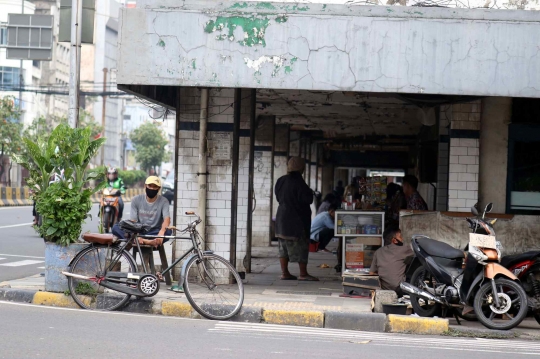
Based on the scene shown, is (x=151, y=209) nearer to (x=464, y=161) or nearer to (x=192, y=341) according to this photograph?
(x=192, y=341)

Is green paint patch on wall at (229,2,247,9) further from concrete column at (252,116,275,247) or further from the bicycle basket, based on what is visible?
concrete column at (252,116,275,247)

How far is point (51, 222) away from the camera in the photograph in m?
10.3

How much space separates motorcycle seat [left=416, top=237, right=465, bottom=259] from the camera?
9641mm

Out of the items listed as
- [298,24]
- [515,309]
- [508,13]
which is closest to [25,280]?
[298,24]

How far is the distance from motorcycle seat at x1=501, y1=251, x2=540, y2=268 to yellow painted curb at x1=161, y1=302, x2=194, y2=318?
368 centimetres

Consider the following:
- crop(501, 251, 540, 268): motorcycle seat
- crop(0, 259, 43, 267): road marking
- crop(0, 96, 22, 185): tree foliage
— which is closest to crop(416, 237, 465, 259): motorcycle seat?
crop(501, 251, 540, 268): motorcycle seat

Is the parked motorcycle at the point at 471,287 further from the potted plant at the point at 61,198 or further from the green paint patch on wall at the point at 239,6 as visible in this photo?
the potted plant at the point at 61,198

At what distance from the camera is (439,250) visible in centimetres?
975

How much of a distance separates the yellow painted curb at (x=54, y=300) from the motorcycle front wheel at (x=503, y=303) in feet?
15.6

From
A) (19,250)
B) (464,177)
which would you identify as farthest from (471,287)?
(19,250)

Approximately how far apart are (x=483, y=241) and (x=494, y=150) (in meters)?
3.28

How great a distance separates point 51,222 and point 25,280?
2.08 metres

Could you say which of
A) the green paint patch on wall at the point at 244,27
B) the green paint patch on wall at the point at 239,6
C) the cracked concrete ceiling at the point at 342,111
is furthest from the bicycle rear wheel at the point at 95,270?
the cracked concrete ceiling at the point at 342,111

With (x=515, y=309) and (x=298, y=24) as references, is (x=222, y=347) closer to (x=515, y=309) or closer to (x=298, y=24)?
(x=515, y=309)
